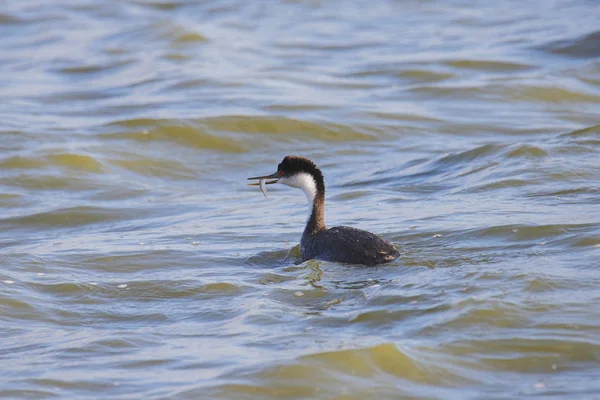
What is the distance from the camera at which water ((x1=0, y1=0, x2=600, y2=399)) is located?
6820mm

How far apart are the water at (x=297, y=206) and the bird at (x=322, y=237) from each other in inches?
6.7

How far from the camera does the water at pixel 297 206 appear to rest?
6820 millimetres

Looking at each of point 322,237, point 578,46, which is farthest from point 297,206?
point 578,46

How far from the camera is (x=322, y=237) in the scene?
31.1ft

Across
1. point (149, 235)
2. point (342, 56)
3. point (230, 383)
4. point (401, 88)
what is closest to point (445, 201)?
point (149, 235)

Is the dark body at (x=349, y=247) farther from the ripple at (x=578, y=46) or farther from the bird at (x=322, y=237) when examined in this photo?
the ripple at (x=578, y=46)

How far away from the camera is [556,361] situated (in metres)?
6.61

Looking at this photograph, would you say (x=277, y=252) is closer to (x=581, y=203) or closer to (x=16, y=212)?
(x=581, y=203)

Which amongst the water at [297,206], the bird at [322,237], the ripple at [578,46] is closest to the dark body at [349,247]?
the bird at [322,237]

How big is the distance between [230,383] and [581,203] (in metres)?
5.20

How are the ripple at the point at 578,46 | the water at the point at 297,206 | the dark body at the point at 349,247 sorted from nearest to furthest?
the water at the point at 297,206, the dark body at the point at 349,247, the ripple at the point at 578,46

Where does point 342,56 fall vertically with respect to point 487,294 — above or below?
above

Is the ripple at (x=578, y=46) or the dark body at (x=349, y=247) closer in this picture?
the dark body at (x=349, y=247)

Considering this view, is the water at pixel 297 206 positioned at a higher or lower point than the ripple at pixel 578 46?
lower
